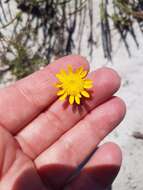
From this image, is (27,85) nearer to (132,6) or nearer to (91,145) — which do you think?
(91,145)

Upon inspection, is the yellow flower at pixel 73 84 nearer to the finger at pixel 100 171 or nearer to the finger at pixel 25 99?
the finger at pixel 25 99

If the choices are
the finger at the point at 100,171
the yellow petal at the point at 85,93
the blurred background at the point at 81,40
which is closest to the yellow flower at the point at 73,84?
the yellow petal at the point at 85,93

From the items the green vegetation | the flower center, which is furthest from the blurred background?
the flower center

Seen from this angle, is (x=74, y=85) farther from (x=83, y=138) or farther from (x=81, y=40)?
(x=81, y=40)

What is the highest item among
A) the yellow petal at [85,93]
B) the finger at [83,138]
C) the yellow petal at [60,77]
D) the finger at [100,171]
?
the yellow petal at [60,77]

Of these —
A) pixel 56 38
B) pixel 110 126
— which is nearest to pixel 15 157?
pixel 110 126

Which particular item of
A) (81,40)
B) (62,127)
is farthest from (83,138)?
(81,40)
